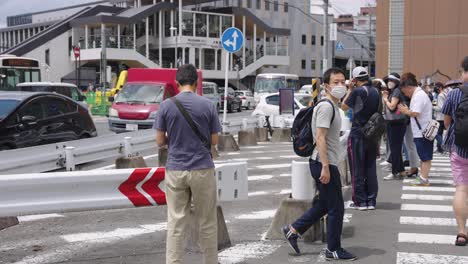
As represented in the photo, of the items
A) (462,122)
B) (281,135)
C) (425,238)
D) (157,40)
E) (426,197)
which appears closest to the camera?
(462,122)

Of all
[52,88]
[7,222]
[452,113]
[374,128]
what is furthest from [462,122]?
[52,88]

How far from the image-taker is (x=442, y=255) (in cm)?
624

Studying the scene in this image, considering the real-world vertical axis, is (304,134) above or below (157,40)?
below

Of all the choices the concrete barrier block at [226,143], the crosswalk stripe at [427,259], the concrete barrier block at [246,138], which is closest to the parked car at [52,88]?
the concrete barrier block at [246,138]

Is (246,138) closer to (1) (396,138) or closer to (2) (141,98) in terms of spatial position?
(2) (141,98)

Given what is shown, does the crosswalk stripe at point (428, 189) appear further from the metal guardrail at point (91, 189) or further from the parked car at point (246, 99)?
the parked car at point (246, 99)

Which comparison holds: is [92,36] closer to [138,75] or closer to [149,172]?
[138,75]

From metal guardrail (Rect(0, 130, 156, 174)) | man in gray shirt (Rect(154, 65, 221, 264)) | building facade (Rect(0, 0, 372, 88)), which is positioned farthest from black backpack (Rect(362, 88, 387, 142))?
building facade (Rect(0, 0, 372, 88))

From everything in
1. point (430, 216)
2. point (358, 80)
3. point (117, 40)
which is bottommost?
point (430, 216)

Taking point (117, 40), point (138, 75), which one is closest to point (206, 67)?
point (117, 40)

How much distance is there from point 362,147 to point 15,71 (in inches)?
860

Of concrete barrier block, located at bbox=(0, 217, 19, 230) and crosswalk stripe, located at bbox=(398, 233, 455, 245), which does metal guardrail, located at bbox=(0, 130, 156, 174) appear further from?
crosswalk stripe, located at bbox=(398, 233, 455, 245)

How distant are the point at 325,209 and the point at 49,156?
5.60 metres

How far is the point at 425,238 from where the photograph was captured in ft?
22.9
